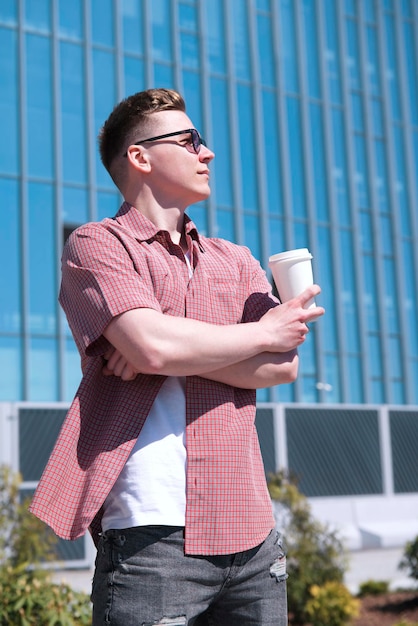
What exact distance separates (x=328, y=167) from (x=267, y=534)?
856 inches

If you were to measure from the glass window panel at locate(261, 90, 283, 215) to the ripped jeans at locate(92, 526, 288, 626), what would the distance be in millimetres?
20156

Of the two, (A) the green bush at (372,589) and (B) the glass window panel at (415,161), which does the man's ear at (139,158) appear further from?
(B) the glass window panel at (415,161)

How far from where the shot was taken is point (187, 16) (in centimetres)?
2123

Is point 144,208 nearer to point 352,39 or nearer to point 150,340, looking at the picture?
point 150,340

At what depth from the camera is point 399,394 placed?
23781 mm

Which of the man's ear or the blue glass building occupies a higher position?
the blue glass building

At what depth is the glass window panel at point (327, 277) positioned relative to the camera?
890 inches

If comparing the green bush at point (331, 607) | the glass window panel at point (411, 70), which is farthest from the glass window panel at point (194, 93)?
the green bush at point (331, 607)

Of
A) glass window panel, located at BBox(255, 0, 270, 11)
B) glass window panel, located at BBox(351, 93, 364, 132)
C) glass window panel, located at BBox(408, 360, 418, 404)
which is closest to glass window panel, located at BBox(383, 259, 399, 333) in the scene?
glass window panel, located at BBox(408, 360, 418, 404)

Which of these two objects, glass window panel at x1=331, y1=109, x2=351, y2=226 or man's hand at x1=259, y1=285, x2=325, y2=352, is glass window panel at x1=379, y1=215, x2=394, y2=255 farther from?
man's hand at x1=259, y1=285, x2=325, y2=352

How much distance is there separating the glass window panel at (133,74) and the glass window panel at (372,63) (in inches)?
294

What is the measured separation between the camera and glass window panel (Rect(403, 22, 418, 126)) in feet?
84.8

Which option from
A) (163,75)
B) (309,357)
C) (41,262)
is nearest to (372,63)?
(163,75)

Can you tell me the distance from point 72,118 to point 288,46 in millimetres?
7137
